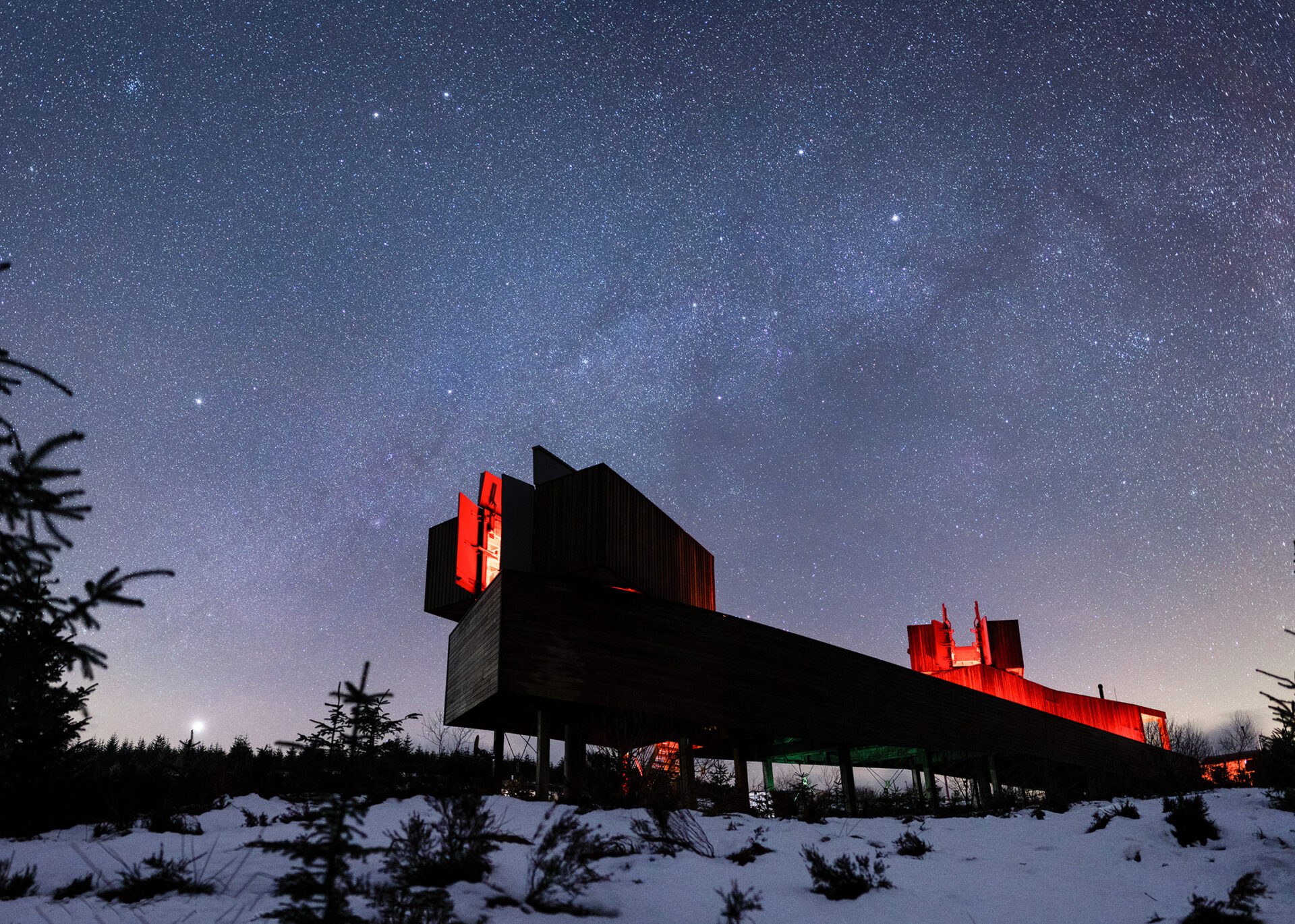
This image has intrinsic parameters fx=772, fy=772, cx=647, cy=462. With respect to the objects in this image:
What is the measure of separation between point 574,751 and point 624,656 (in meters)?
4.02

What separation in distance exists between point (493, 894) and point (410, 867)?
71cm

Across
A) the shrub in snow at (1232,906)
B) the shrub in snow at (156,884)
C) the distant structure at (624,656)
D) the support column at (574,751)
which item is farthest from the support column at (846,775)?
the shrub in snow at (156,884)

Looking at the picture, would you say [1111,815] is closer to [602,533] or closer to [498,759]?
[602,533]

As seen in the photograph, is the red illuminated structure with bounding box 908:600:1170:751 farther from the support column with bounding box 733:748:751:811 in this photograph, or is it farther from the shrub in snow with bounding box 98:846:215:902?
the shrub in snow with bounding box 98:846:215:902

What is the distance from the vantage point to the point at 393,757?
200 inches

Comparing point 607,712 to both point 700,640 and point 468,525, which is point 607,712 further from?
point 468,525

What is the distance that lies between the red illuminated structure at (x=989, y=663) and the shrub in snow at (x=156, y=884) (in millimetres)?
37721

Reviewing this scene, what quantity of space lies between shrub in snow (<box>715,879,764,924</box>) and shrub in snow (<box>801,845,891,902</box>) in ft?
2.66

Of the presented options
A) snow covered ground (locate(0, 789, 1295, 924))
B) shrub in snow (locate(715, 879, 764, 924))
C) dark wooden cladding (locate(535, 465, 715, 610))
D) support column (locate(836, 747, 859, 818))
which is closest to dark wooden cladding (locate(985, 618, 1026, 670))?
support column (locate(836, 747, 859, 818))

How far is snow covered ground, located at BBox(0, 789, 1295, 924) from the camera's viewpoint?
20.2ft

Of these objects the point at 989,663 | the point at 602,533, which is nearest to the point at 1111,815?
the point at 602,533

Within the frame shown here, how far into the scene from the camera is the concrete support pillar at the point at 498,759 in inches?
772

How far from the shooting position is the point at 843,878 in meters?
7.10

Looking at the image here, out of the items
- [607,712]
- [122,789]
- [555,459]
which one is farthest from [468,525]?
[122,789]
